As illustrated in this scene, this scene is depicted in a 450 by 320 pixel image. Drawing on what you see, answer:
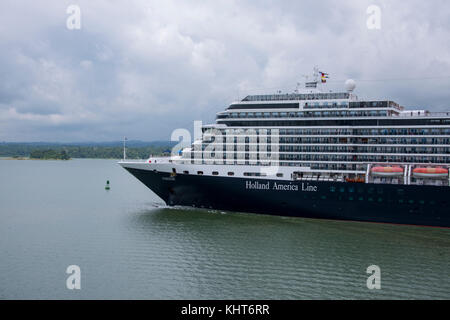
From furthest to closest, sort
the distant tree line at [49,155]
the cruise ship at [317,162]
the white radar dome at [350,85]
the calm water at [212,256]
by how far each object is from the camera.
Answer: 1. the distant tree line at [49,155]
2. the white radar dome at [350,85]
3. the cruise ship at [317,162]
4. the calm water at [212,256]

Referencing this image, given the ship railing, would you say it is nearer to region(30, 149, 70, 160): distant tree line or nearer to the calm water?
the calm water

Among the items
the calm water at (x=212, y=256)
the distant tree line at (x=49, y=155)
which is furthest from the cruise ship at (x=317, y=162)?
the distant tree line at (x=49, y=155)

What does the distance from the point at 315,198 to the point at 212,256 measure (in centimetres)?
1130

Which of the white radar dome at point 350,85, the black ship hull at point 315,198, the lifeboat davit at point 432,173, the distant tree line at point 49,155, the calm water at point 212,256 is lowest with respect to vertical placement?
the calm water at point 212,256

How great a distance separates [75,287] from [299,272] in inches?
384

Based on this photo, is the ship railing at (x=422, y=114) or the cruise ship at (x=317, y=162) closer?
the cruise ship at (x=317, y=162)

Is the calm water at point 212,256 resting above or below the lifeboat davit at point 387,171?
below

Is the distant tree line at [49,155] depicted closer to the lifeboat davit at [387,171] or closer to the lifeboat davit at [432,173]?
the lifeboat davit at [387,171]

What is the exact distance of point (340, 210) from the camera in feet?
94.2

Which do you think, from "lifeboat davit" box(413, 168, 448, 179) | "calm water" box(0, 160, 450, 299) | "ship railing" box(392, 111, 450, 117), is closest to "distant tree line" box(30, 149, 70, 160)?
"calm water" box(0, 160, 450, 299)

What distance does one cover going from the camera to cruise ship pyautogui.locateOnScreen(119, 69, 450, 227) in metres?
27.8

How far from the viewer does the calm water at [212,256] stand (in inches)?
648

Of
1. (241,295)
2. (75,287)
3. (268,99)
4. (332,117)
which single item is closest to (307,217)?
(332,117)

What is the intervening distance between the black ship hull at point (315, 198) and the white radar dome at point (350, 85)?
813cm
